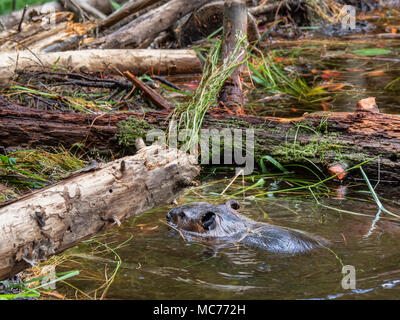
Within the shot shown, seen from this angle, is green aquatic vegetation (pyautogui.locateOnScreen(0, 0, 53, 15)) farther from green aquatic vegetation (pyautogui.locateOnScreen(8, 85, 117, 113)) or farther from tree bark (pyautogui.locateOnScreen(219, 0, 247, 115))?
tree bark (pyautogui.locateOnScreen(219, 0, 247, 115))

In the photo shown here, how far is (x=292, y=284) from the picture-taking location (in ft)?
8.78

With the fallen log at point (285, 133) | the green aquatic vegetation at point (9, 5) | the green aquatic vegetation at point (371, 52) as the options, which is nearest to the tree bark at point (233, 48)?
the fallen log at point (285, 133)

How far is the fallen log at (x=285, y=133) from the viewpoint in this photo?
4094 millimetres

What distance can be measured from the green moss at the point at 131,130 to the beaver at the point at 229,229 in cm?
108

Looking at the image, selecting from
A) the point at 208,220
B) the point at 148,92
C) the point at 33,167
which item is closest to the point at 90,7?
the point at 148,92

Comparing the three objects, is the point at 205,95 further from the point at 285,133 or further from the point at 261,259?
the point at 261,259

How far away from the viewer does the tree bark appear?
4.78 metres

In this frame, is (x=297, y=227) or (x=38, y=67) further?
(x=38, y=67)

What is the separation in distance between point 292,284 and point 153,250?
904 millimetres

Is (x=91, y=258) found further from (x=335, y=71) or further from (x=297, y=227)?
(x=335, y=71)

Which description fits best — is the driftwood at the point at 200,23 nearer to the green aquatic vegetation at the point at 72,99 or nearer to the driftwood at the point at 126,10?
the driftwood at the point at 126,10

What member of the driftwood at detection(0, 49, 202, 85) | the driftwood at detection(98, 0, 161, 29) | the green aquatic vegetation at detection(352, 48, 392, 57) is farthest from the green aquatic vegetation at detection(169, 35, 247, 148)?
the green aquatic vegetation at detection(352, 48, 392, 57)

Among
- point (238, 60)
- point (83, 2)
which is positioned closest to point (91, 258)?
point (238, 60)
